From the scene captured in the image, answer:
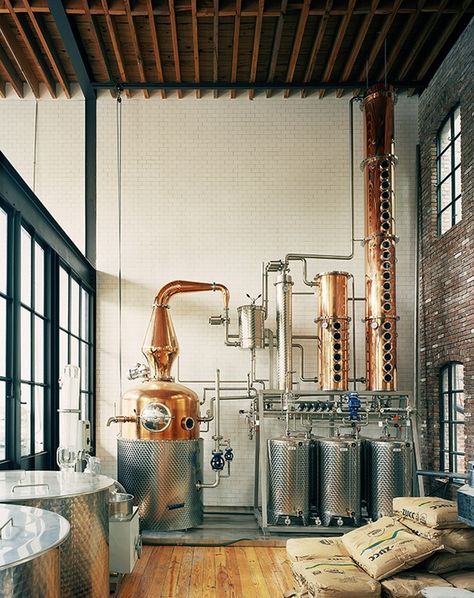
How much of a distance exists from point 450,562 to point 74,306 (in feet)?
15.9

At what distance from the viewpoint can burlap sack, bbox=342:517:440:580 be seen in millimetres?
4277

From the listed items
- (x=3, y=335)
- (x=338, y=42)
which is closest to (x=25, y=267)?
(x=3, y=335)

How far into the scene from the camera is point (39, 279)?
21.0 feet

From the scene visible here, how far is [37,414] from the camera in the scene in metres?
6.38

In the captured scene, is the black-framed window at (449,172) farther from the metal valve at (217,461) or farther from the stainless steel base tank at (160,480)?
the stainless steel base tank at (160,480)

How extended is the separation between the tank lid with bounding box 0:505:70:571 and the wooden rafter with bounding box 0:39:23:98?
6217 millimetres


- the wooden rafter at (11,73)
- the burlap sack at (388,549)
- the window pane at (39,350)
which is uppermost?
the wooden rafter at (11,73)

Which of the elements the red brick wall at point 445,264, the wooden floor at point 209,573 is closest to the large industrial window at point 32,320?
the wooden floor at point 209,573

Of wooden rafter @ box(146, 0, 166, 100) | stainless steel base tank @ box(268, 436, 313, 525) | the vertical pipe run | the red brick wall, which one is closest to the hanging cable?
wooden rafter @ box(146, 0, 166, 100)

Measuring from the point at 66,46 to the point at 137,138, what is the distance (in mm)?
1675

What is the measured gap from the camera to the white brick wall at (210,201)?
8781 mm

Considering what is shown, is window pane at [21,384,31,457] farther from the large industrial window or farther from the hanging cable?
the hanging cable

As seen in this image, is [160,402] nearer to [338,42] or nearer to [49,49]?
[49,49]

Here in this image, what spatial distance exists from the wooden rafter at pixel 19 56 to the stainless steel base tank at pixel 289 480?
5006 millimetres
